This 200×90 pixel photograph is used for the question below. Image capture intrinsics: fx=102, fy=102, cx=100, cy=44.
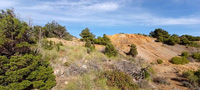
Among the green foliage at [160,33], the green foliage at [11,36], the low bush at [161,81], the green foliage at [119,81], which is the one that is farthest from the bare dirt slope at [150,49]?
the green foliage at [11,36]

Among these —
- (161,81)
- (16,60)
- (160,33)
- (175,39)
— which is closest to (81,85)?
(16,60)

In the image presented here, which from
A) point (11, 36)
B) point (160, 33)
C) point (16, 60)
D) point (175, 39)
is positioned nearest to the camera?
point (16, 60)

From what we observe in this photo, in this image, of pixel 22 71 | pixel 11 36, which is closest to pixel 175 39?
pixel 22 71

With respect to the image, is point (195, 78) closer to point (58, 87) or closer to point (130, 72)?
point (130, 72)

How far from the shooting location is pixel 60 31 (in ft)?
59.4

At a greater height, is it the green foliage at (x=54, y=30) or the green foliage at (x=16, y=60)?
the green foliage at (x=54, y=30)

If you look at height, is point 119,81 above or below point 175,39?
below

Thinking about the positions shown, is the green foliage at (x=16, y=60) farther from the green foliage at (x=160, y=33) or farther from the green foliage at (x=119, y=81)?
the green foliage at (x=160, y=33)

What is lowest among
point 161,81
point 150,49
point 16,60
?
point 161,81

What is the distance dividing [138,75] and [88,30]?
646 inches

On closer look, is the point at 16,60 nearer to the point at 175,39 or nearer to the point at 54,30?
the point at 54,30

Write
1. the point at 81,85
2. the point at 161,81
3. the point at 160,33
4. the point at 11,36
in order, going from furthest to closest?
the point at 160,33
the point at 161,81
the point at 81,85
the point at 11,36

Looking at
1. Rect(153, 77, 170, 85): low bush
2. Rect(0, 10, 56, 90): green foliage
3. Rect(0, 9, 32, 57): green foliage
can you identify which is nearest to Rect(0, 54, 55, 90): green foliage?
Rect(0, 10, 56, 90): green foliage

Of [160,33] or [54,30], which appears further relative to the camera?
[160,33]
